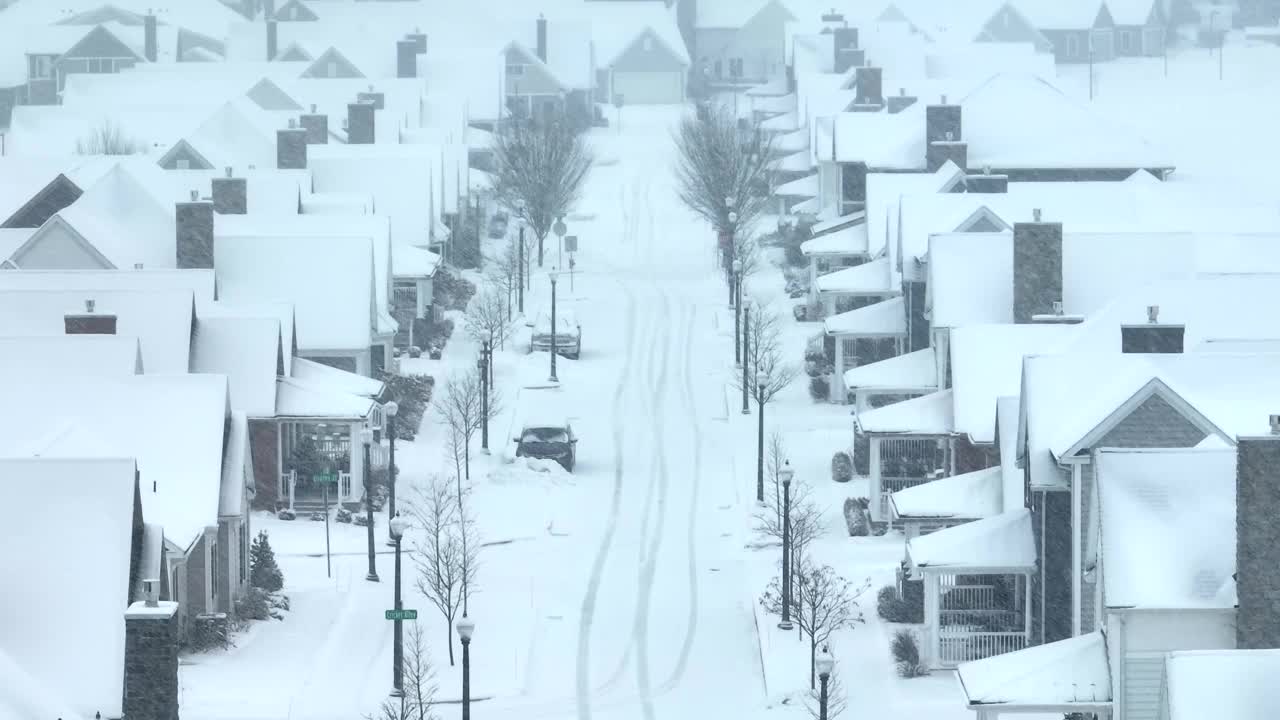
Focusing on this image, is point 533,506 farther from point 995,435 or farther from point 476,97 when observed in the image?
point 476,97

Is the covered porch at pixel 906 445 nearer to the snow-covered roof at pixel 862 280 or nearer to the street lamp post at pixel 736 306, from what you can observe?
the snow-covered roof at pixel 862 280

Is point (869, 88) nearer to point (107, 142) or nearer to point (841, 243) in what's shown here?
point (841, 243)

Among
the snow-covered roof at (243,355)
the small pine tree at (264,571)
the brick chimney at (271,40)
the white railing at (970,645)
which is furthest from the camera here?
the brick chimney at (271,40)

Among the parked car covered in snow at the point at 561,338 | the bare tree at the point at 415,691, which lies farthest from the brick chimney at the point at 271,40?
the bare tree at the point at 415,691

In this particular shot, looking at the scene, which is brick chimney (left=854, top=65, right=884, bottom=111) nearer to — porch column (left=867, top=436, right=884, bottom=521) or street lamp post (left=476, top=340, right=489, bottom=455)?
street lamp post (left=476, top=340, right=489, bottom=455)

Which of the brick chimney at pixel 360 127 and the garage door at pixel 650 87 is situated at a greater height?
the garage door at pixel 650 87

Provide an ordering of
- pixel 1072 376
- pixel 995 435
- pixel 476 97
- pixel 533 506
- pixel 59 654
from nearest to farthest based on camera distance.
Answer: pixel 59 654, pixel 1072 376, pixel 995 435, pixel 533 506, pixel 476 97

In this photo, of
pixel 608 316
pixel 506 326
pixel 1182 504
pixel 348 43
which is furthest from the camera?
pixel 348 43

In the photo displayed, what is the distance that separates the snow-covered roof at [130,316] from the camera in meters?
47.9

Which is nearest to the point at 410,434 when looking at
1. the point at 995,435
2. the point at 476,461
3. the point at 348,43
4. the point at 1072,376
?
the point at 476,461

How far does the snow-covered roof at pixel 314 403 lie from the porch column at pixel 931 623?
15.7m

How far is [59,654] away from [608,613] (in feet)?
49.7

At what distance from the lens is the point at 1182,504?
32344mm

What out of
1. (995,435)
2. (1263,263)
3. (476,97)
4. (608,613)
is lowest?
(608,613)
